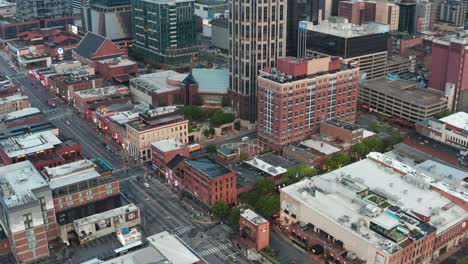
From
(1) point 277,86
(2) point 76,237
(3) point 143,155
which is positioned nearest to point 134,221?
(2) point 76,237

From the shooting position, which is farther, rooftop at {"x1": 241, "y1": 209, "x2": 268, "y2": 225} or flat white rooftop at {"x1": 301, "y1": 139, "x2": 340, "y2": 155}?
flat white rooftop at {"x1": 301, "y1": 139, "x2": 340, "y2": 155}

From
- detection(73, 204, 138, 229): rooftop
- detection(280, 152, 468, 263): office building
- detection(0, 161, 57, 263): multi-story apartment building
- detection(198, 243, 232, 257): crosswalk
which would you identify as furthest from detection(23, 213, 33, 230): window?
detection(280, 152, 468, 263): office building

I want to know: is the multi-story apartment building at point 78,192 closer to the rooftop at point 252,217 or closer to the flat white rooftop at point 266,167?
the rooftop at point 252,217

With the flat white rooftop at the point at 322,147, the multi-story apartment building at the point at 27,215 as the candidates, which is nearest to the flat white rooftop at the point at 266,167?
the flat white rooftop at the point at 322,147

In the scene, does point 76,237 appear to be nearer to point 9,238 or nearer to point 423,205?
point 9,238

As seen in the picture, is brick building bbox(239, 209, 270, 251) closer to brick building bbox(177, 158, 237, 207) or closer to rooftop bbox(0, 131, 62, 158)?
brick building bbox(177, 158, 237, 207)

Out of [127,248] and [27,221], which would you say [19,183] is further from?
[127,248]
